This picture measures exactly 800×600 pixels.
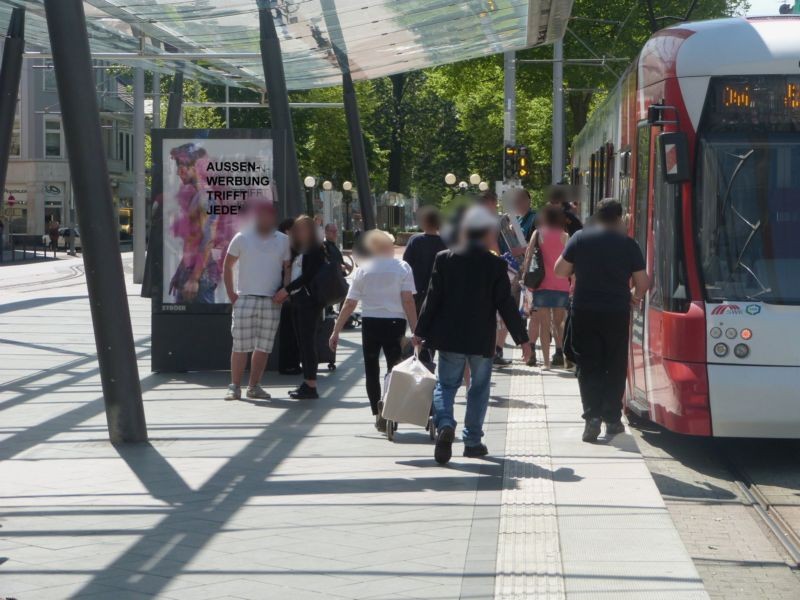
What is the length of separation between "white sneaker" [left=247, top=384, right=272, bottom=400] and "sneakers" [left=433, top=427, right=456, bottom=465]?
3668mm

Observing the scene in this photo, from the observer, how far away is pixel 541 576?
6082mm

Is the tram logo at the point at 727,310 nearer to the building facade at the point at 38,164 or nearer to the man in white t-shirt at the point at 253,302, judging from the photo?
the man in white t-shirt at the point at 253,302

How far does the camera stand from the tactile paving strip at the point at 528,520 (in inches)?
235

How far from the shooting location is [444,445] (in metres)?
9.03

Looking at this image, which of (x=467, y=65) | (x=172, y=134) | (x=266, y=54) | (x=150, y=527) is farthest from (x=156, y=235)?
(x=467, y=65)

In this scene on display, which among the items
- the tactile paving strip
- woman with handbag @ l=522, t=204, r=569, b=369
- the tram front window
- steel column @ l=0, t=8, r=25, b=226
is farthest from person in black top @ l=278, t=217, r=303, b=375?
the tram front window

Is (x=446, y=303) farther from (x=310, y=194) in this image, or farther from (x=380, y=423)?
(x=310, y=194)

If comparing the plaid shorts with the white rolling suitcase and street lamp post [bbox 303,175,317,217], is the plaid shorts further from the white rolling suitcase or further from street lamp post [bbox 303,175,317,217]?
street lamp post [bbox 303,175,317,217]

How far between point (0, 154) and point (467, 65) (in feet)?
116

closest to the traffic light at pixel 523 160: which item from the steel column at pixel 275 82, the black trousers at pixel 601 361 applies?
the steel column at pixel 275 82

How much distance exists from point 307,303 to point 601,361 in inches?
132

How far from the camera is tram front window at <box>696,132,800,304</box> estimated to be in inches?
376

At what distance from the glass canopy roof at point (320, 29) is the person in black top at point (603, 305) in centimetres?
756

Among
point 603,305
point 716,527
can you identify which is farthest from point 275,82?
point 716,527
